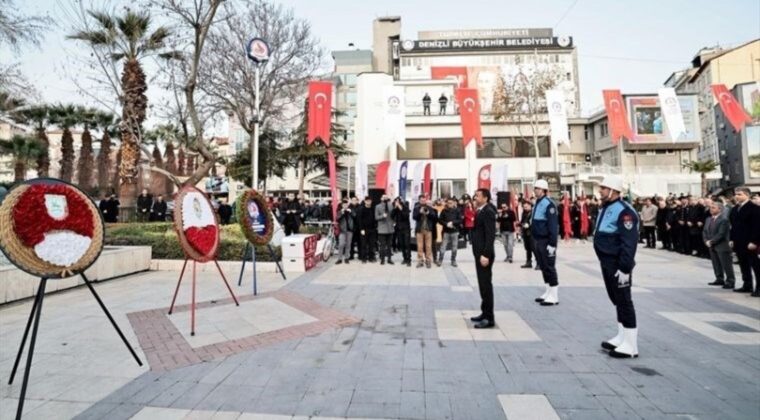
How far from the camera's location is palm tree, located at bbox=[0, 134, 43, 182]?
2289 centimetres

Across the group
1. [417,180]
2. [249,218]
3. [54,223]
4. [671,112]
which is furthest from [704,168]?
[54,223]

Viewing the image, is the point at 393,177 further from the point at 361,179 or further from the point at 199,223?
the point at 199,223

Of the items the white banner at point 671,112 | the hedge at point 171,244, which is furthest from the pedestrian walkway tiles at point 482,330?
the white banner at point 671,112

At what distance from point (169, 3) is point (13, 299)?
34.2ft

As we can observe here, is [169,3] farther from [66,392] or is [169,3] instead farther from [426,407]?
[426,407]

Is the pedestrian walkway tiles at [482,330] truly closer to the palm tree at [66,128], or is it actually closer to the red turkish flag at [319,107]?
the red turkish flag at [319,107]

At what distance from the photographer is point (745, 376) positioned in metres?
3.68

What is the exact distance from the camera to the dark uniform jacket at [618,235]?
163 inches

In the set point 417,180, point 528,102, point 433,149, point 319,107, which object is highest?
point 528,102

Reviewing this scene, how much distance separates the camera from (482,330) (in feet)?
16.7

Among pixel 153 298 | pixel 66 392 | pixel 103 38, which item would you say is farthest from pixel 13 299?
pixel 103 38

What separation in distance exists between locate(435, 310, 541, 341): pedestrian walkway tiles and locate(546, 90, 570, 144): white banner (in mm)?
23400

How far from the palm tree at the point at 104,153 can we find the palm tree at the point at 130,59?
11269 millimetres

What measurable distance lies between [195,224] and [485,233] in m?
3.99
